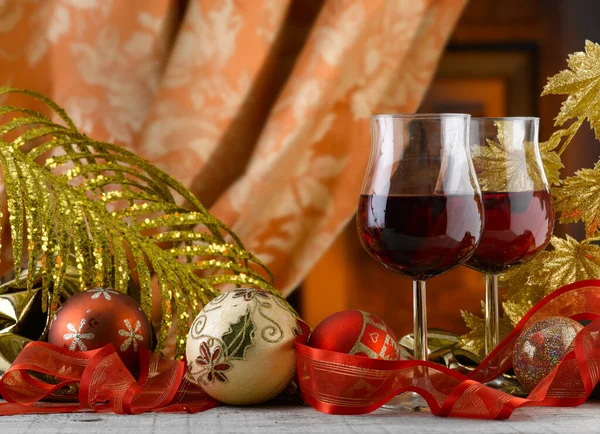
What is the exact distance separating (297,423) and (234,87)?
2.36ft

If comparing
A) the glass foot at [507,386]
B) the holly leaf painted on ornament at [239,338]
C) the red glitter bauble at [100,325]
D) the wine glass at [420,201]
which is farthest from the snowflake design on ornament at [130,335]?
the glass foot at [507,386]

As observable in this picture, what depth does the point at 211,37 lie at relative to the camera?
1.20m

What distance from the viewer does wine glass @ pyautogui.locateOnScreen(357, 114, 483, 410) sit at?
659 millimetres

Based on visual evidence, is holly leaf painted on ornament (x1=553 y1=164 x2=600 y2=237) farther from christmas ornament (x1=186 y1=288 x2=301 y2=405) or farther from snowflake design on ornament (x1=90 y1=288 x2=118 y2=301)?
snowflake design on ornament (x1=90 y1=288 x2=118 y2=301)

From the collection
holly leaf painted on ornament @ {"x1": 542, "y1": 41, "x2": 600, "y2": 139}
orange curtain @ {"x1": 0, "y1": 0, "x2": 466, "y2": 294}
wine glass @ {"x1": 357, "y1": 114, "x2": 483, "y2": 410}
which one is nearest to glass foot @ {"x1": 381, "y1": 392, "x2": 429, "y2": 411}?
wine glass @ {"x1": 357, "y1": 114, "x2": 483, "y2": 410}

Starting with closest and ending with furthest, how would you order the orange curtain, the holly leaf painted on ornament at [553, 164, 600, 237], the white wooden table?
the white wooden table → the holly leaf painted on ornament at [553, 164, 600, 237] → the orange curtain

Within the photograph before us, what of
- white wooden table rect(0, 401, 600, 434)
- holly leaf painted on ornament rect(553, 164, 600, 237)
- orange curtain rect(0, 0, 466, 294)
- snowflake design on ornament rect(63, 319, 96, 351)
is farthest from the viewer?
orange curtain rect(0, 0, 466, 294)

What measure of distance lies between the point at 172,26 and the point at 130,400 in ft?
2.58

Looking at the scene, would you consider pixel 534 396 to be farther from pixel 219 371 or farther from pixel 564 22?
pixel 564 22

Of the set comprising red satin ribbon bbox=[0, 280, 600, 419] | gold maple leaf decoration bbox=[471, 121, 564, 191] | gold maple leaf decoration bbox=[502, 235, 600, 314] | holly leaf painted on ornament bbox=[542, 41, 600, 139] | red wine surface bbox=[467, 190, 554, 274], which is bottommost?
red satin ribbon bbox=[0, 280, 600, 419]

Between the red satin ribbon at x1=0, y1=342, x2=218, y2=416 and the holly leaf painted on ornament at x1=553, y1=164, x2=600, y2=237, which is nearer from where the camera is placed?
the red satin ribbon at x1=0, y1=342, x2=218, y2=416

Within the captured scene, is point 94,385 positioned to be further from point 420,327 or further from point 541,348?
point 541,348

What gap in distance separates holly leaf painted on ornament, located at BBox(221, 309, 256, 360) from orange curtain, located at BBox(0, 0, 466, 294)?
0.53 metres

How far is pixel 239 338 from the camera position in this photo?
66 centimetres
